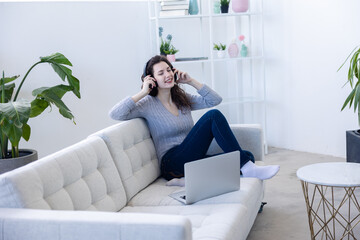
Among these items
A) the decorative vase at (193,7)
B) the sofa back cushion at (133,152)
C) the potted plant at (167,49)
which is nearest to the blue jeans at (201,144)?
the sofa back cushion at (133,152)

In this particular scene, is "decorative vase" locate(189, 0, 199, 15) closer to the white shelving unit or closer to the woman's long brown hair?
the white shelving unit

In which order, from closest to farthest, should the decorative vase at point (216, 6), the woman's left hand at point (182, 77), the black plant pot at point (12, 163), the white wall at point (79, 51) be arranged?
the woman's left hand at point (182, 77) → the black plant pot at point (12, 163) → the white wall at point (79, 51) → the decorative vase at point (216, 6)

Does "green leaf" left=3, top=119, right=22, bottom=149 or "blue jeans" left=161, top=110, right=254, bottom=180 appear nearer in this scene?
"blue jeans" left=161, top=110, right=254, bottom=180

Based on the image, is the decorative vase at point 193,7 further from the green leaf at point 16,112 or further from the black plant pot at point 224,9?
the green leaf at point 16,112

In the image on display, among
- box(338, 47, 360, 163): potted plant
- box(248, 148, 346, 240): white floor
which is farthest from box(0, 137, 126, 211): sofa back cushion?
box(338, 47, 360, 163): potted plant

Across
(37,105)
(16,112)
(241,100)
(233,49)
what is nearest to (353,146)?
(241,100)

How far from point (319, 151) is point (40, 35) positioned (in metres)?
2.66

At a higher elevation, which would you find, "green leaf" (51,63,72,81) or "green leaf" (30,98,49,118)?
"green leaf" (51,63,72,81)

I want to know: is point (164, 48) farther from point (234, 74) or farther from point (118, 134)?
point (118, 134)

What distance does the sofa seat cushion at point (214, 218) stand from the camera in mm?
2308

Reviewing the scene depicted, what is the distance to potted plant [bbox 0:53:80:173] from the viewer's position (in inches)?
133

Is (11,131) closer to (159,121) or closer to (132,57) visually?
(159,121)

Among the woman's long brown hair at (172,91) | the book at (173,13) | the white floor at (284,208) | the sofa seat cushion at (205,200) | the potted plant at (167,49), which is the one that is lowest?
the white floor at (284,208)

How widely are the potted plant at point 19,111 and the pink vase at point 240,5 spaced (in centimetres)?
177
